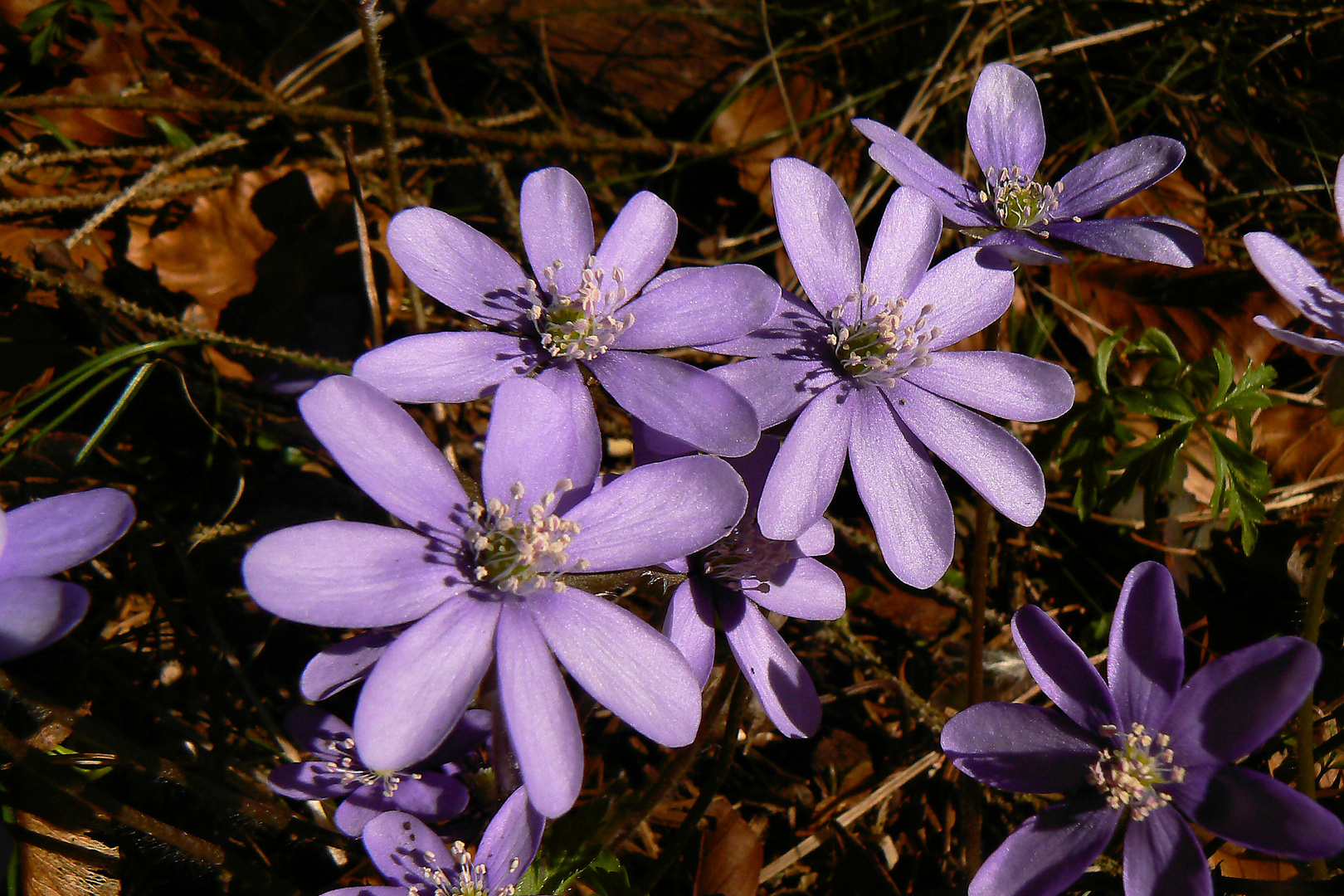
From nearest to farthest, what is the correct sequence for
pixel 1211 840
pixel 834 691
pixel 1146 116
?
pixel 1211 840, pixel 834 691, pixel 1146 116

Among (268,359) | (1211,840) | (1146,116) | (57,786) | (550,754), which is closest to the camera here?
(550,754)

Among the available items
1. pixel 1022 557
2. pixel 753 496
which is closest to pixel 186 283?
pixel 753 496

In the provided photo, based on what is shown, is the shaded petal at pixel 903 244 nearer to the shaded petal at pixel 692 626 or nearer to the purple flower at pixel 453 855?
the shaded petal at pixel 692 626

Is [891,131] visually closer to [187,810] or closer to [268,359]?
[268,359]

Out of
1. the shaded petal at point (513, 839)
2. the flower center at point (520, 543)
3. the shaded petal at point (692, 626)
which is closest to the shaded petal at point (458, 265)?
the flower center at point (520, 543)

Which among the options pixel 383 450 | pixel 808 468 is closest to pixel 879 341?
pixel 808 468

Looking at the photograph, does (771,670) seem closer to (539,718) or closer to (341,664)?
(539,718)

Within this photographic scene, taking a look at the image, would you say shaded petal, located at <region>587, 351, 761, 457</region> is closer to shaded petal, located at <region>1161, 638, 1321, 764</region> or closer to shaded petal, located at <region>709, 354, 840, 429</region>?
shaded petal, located at <region>709, 354, 840, 429</region>
